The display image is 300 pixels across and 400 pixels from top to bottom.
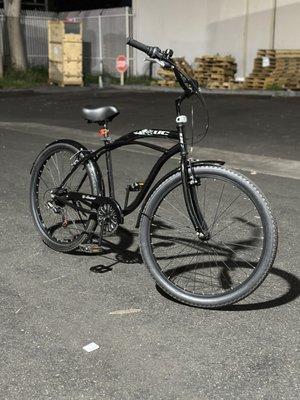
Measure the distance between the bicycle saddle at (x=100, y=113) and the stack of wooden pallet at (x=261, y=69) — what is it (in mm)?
14967

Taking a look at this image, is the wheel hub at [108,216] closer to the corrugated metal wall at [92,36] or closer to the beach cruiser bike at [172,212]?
the beach cruiser bike at [172,212]

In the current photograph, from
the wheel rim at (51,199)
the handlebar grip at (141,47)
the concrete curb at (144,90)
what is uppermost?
the handlebar grip at (141,47)

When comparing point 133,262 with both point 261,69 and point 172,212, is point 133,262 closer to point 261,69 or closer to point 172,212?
point 172,212

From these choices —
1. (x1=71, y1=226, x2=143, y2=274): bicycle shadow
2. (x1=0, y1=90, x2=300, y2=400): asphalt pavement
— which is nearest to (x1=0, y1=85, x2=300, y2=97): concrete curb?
(x1=0, y1=90, x2=300, y2=400): asphalt pavement

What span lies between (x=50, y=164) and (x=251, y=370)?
2.50 metres

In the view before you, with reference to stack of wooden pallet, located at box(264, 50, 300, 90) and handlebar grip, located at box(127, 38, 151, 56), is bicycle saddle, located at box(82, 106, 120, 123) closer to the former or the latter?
handlebar grip, located at box(127, 38, 151, 56)

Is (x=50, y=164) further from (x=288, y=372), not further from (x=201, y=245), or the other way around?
(x=288, y=372)

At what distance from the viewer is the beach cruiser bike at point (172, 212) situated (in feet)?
11.9

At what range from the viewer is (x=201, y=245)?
15.0ft

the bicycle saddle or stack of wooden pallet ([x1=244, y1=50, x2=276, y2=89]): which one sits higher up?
the bicycle saddle

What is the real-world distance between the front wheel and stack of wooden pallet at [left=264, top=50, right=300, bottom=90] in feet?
43.2

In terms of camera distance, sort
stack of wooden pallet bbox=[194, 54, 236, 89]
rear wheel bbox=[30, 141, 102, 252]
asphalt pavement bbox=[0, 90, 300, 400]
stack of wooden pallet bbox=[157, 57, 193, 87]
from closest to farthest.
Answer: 1. asphalt pavement bbox=[0, 90, 300, 400]
2. rear wheel bbox=[30, 141, 102, 252]
3. stack of wooden pallet bbox=[194, 54, 236, 89]
4. stack of wooden pallet bbox=[157, 57, 193, 87]

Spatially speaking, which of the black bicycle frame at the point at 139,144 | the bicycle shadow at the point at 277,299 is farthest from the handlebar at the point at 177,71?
the bicycle shadow at the point at 277,299

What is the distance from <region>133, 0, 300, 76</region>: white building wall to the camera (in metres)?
18.5
